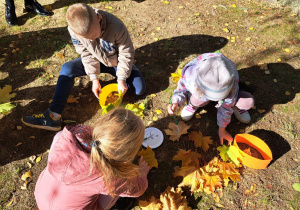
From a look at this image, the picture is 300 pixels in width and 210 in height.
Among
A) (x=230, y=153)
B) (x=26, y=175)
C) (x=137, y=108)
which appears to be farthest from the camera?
(x=137, y=108)

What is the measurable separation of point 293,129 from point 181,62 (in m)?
1.67

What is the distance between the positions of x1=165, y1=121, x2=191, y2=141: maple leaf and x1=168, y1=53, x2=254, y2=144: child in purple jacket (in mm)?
103

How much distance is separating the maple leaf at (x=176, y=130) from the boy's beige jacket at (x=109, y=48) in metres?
0.81

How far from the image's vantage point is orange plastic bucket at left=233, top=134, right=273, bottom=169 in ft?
6.97

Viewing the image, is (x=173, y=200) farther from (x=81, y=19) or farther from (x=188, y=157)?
(x=81, y=19)

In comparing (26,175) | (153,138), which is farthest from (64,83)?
(153,138)

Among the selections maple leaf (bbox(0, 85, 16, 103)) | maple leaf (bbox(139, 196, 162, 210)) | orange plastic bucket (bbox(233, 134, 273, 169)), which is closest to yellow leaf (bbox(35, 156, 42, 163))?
maple leaf (bbox(0, 85, 16, 103))

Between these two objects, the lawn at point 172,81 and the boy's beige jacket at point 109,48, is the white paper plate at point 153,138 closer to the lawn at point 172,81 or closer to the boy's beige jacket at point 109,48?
the lawn at point 172,81

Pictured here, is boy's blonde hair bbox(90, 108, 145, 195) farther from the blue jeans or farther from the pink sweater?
the blue jeans

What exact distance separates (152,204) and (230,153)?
93 centimetres

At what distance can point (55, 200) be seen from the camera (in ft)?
5.24

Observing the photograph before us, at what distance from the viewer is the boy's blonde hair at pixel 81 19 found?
1886mm

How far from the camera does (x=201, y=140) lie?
97.7 inches

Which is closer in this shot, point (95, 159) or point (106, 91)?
point (95, 159)
